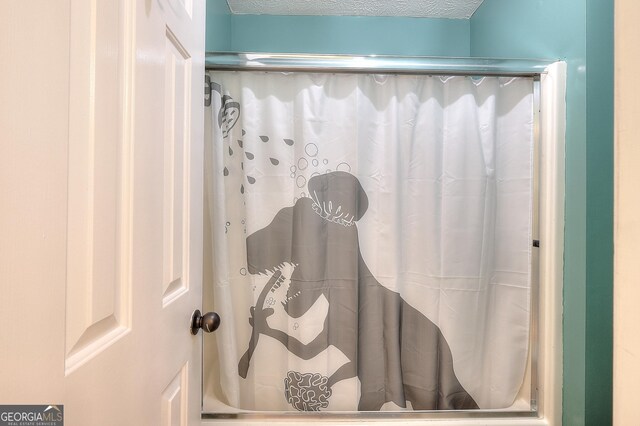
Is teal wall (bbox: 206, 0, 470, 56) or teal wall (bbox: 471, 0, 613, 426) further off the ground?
teal wall (bbox: 206, 0, 470, 56)

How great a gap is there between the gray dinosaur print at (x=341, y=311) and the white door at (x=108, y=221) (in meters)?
0.51

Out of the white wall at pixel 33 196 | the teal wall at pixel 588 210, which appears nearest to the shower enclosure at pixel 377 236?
Result: the teal wall at pixel 588 210

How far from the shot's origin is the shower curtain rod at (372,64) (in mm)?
1158

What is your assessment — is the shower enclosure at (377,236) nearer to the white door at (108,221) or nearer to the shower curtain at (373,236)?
the shower curtain at (373,236)

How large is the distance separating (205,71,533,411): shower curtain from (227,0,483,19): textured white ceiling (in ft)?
2.70

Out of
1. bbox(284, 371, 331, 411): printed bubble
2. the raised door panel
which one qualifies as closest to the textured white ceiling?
the raised door panel

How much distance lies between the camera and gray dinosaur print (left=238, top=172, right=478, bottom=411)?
3.95ft

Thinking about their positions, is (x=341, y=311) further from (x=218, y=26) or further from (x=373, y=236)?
(x=218, y=26)

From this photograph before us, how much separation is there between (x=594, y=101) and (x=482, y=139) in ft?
1.09

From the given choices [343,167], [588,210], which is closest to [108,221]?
[343,167]

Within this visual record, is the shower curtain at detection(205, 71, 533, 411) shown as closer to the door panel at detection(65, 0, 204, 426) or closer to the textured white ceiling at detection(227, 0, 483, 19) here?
the door panel at detection(65, 0, 204, 426)

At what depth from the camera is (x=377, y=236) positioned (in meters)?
1.22

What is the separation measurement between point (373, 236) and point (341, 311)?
0.30 meters

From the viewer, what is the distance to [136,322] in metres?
0.49
